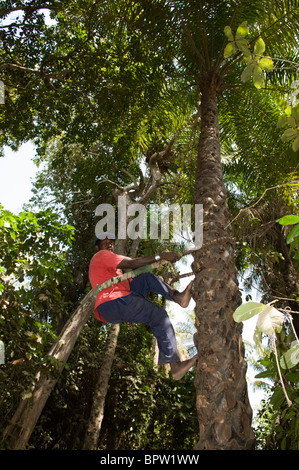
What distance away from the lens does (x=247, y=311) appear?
1.70 m

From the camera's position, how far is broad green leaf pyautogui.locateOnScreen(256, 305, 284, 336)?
1593 mm

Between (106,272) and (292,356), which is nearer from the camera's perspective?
(292,356)

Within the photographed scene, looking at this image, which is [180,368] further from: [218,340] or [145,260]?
[145,260]

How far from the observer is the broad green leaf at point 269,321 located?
1593mm

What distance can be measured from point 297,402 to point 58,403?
7.79 metres

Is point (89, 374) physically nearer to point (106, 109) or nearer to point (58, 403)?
point (58, 403)

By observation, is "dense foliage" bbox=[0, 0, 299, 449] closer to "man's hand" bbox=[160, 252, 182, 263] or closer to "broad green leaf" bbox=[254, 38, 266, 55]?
"broad green leaf" bbox=[254, 38, 266, 55]

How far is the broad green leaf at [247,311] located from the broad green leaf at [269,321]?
0.11 ft

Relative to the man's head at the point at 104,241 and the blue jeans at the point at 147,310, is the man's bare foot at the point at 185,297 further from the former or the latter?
the man's head at the point at 104,241

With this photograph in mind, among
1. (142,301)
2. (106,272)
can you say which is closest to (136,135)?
(106,272)

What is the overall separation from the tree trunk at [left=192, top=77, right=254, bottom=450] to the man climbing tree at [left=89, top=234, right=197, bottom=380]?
51 centimetres

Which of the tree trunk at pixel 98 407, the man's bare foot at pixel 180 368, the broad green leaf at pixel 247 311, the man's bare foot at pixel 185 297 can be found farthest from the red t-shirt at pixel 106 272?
the tree trunk at pixel 98 407

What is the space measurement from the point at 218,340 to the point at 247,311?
925mm

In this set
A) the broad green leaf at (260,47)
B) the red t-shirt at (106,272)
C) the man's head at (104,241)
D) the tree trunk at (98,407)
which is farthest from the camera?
the tree trunk at (98,407)
